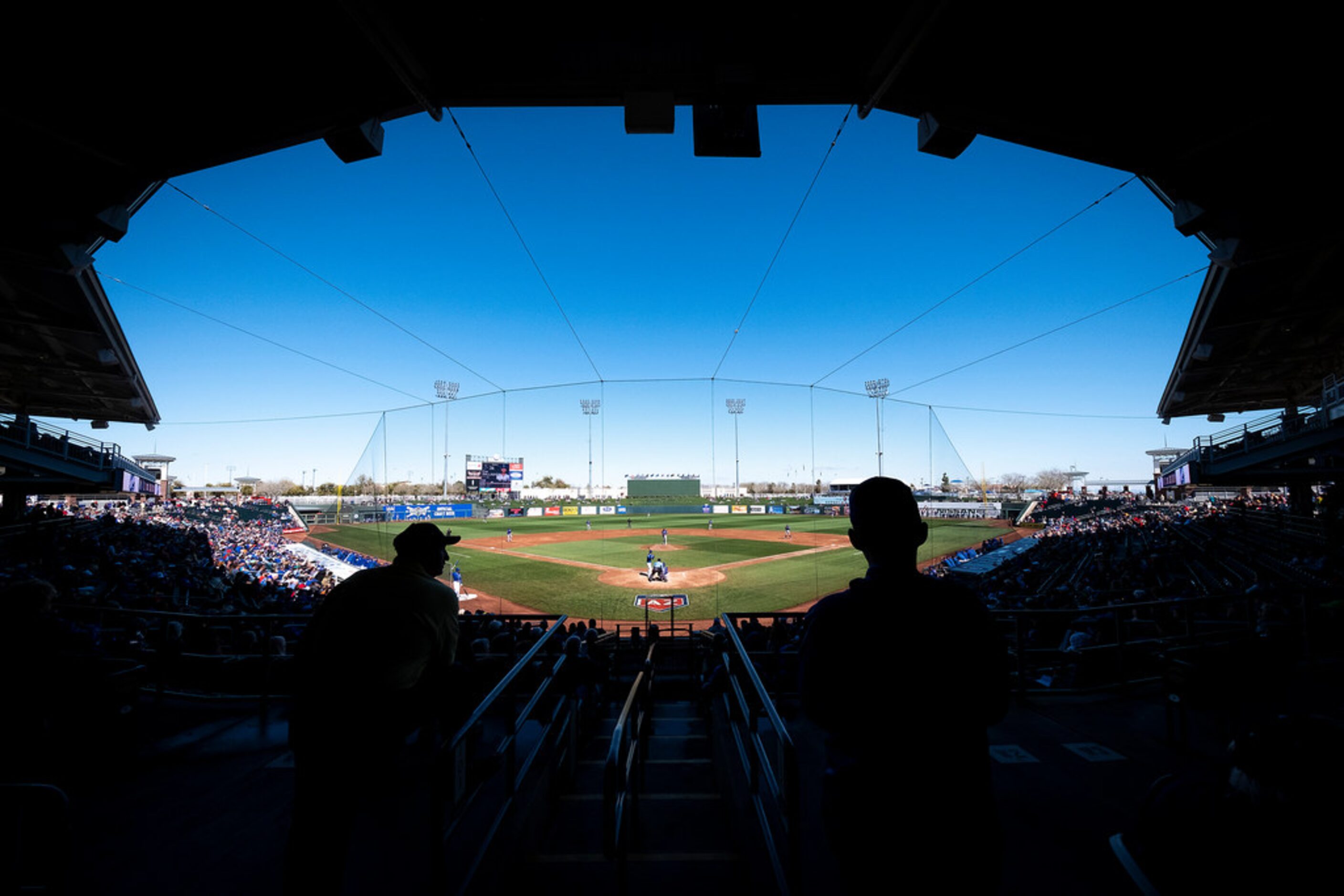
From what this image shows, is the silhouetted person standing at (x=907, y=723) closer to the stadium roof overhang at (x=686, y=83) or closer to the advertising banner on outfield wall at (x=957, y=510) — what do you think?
the stadium roof overhang at (x=686, y=83)

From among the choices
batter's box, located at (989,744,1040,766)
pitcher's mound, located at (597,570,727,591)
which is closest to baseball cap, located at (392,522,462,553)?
batter's box, located at (989,744,1040,766)

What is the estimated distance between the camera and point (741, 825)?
10.2 feet

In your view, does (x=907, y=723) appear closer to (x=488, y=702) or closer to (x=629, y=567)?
(x=488, y=702)

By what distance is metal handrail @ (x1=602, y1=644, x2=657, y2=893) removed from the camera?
95.8 inches

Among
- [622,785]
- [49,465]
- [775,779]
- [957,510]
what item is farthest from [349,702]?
[957,510]

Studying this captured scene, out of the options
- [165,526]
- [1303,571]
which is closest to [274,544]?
[165,526]

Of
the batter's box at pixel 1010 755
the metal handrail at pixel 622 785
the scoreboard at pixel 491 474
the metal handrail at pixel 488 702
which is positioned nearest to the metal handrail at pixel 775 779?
the metal handrail at pixel 622 785

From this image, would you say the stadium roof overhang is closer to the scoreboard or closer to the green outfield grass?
the scoreboard

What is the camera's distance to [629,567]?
94.1 feet

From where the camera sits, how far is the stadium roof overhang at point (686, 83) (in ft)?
15.5

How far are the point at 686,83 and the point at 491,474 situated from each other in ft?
36.0

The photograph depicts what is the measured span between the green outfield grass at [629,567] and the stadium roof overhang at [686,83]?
9.18 meters

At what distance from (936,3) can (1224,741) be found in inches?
255

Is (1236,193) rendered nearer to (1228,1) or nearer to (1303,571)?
(1228,1)
